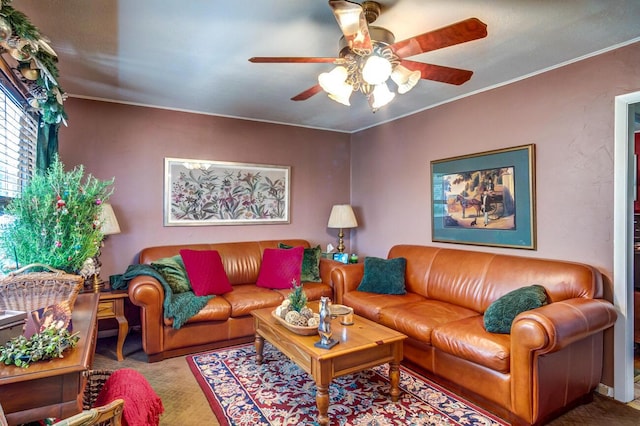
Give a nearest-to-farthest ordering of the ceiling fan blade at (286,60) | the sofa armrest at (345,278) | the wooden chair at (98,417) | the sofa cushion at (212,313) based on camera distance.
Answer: the wooden chair at (98,417) → the ceiling fan blade at (286,60) → the sofa cushion at (212,313) → the sofa armrest at (345,278)

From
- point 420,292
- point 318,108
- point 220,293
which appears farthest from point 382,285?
point 318,108

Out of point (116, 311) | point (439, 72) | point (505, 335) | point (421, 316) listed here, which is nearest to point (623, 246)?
point (505, 335)

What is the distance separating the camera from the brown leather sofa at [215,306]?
3078 mm

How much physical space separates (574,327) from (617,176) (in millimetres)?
1180

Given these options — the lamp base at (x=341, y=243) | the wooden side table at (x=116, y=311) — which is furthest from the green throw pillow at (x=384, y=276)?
the wooden side table at (x=116, y=311)

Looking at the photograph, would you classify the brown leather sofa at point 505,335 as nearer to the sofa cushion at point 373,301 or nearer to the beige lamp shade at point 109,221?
the sofa cushion at point 373,301

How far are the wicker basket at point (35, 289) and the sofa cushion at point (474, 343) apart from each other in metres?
2.30

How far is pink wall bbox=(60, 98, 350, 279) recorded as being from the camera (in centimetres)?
367

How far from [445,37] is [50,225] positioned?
221cm

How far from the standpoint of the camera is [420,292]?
3617mm

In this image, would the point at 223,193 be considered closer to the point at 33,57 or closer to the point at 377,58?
the point at 33,57

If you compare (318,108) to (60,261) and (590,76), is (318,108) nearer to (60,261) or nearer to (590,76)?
(590,76)

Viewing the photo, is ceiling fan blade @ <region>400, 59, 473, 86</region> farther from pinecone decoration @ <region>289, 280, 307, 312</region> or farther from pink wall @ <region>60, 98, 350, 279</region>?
pink wall @ <region>60, 98, 350, 279</region>

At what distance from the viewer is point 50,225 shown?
6.16 ft
